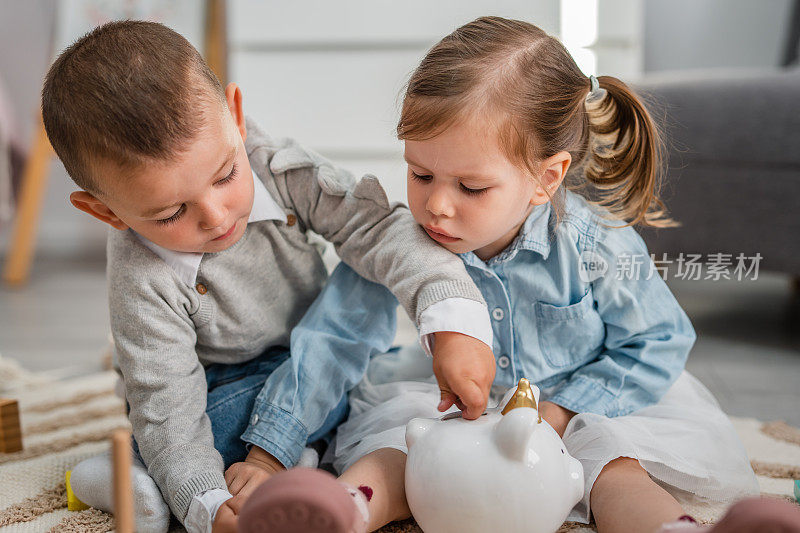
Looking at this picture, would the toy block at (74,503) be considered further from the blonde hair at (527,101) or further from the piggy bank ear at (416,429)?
the blonde hair at (527,101)

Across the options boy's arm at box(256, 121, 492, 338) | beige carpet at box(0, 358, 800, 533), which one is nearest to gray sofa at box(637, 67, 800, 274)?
beige carpet at box(0, 358, 800, 533)

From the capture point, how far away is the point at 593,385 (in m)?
0.81

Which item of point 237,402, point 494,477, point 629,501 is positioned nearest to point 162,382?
point 237,402

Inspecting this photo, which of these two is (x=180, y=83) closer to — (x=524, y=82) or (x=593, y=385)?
(x=524, y=82)

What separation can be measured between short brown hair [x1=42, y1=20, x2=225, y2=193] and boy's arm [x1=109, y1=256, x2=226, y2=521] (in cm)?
12

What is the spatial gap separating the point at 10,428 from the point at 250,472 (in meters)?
0.37

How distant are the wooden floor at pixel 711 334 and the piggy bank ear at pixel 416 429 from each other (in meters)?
0.62

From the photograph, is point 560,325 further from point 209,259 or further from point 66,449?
point 66,449

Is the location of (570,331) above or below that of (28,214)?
above

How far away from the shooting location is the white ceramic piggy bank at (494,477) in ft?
1.92

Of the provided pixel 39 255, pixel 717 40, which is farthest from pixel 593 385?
pixel 39 255

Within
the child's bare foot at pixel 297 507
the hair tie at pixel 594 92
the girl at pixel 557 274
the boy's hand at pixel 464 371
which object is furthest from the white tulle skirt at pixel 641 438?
the hair tie at pixel 594 92

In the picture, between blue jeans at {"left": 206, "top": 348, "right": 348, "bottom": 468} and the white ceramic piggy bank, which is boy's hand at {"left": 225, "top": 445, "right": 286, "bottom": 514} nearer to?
blue jeans at {"left": 206, "top": 348, "right": 348, "bottom": 468}

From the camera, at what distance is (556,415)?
79cm
